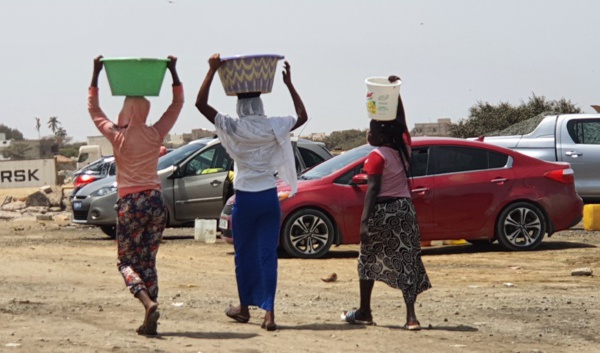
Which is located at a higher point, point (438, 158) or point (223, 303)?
point (438, 158)

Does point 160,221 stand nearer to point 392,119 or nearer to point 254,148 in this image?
point 254,148

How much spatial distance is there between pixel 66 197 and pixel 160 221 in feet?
97.8

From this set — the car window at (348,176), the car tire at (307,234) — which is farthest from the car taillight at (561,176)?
the car tire at (307,234)

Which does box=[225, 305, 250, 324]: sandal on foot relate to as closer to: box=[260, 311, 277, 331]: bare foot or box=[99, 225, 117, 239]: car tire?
box=[260, 311, 277, 331]: bare foot

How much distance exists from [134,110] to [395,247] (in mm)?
2371

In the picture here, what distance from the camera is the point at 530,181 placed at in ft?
56.0

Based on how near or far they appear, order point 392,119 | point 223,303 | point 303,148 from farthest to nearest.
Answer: point 303,148 < point 223,303 < point 392,119

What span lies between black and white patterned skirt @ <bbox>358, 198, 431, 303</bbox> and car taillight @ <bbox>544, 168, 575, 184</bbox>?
7.52m

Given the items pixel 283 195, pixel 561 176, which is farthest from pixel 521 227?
pixel 283 195

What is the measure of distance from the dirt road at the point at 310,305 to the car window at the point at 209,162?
280 centimetres

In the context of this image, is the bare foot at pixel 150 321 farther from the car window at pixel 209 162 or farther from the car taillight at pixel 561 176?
the car window at pixel 209 162

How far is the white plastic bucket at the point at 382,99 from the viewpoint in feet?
31.9

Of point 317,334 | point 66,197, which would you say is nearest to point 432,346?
point 317,334

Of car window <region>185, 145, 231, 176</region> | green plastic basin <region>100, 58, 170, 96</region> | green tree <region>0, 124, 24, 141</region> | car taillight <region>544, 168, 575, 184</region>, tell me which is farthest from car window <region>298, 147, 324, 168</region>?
green tree <region>0, 124, 24, 141</region>
